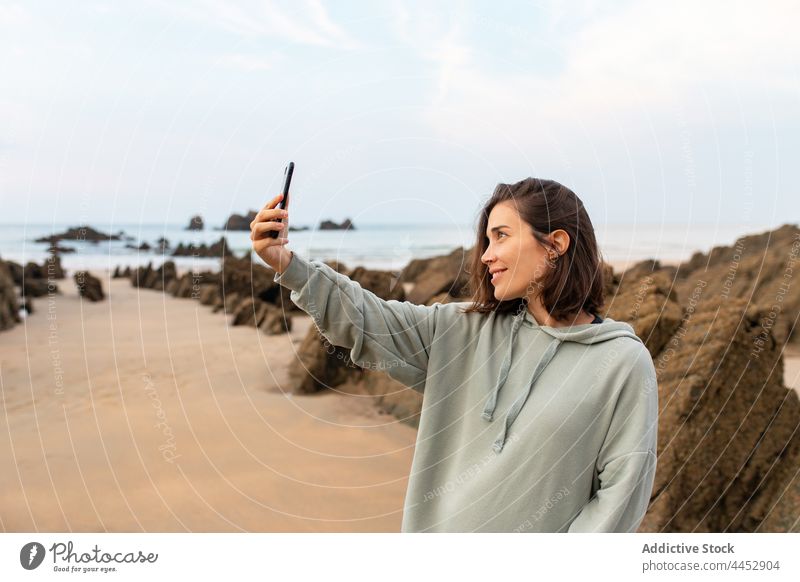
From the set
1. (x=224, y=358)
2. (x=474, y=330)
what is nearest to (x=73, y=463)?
(x=224, y=358)

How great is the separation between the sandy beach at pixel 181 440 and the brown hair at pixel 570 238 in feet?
7.85

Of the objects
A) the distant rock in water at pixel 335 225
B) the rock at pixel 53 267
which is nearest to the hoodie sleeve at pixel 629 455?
the distant rock in water at pixel 335 225

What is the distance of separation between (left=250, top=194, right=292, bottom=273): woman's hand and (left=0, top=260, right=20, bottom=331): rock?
5.83m

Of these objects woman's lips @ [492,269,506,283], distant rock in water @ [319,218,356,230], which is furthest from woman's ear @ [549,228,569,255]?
distant rock in water @ [319,218,356,230]

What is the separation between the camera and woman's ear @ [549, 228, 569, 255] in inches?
78.0

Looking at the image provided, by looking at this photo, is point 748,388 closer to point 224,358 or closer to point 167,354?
point 224,358

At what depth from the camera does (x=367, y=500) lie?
4.20 metres

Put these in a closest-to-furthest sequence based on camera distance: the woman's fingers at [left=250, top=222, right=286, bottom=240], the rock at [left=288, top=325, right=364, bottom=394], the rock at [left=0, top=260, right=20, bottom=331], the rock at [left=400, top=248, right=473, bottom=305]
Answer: the woman's fingers at [left=250, top=222, right=286, bottom=240] < the rock at [left=288, top=325, right=364, bottom=394] < the rock at [left=400, top=248, right=473, bottom=305] < the rock at [left=0, top=260, right=20, bottom=331]

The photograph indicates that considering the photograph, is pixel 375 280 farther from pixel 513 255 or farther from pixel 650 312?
pixel 513 255

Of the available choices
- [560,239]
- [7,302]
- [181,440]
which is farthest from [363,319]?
[7,302]

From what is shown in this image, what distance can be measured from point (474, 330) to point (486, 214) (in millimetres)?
349

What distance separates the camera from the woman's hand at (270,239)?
1791 millimetres

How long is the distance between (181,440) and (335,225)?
251 centimetres

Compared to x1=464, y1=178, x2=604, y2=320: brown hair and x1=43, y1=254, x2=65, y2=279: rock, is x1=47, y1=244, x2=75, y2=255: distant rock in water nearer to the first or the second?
x1=43, y1=254, x2=65, y2=279: rock
